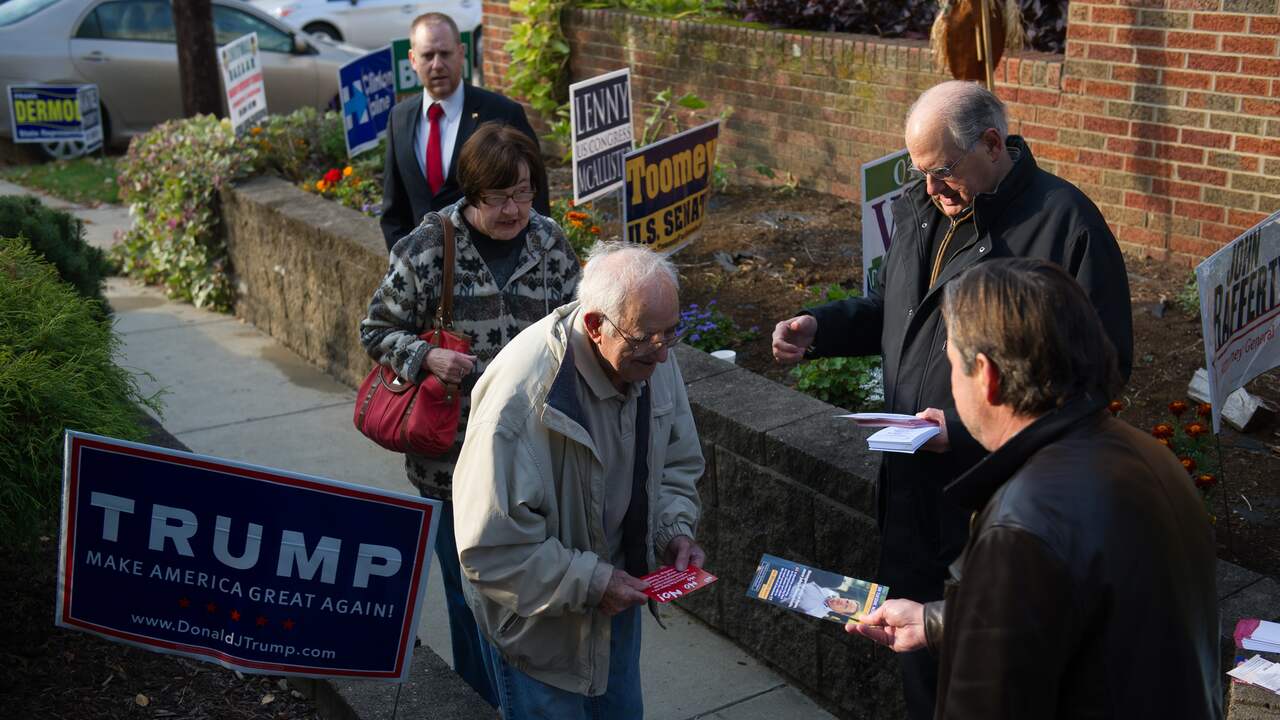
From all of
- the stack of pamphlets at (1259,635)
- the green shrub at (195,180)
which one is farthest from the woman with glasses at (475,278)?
the green shrub at (195,180)

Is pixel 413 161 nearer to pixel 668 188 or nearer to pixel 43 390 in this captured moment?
pixel 668 188

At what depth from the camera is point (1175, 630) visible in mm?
1942

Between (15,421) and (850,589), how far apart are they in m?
2.35

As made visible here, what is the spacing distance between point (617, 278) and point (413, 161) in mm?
2530

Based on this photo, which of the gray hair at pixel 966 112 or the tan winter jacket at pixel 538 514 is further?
the gray hair at pixel 966 112

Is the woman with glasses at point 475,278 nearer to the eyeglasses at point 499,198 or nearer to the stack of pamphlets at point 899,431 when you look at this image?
the eyeglasses at point 499,198

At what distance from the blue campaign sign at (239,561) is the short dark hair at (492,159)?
40.4 inches

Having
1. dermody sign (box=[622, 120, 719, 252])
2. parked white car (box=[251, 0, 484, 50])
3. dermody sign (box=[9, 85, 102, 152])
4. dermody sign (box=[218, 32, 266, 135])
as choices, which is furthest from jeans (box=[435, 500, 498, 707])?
parked white car (box=[251, 0, 484, 50])

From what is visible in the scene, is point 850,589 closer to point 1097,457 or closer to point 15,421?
Result: point 1097,457

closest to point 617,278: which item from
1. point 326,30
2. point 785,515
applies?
point 785,515

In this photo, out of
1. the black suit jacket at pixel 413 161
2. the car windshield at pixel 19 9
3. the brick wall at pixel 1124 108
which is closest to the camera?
the black suit jacket at pixel 413 161

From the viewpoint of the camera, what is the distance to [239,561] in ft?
10.8

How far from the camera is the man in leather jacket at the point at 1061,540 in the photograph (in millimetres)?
1907

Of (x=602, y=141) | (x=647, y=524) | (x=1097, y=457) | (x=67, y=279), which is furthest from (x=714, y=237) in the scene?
(x=1097, y=457)
